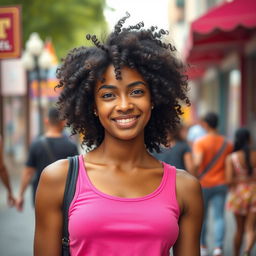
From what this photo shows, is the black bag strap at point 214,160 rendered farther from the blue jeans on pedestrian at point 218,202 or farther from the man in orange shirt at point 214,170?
the blue jeans on pedestrian at point 218,202

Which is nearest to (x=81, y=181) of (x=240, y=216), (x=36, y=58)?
(x=240, y=216)

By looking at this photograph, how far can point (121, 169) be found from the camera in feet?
8.37

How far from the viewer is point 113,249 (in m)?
2.32

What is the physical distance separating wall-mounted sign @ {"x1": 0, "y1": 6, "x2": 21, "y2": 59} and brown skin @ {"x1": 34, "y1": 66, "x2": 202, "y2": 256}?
15.0 ft

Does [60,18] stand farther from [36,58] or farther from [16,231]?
[16,231]

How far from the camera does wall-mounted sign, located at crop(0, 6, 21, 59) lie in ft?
23.3

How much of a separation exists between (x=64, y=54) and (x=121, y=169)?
6.81 ft

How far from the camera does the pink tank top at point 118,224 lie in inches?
90.8

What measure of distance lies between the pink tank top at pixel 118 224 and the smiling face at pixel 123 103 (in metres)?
0.29

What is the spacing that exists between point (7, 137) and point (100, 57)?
17.3m

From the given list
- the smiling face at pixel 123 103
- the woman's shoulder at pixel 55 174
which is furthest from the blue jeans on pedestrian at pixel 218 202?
the woman's shoulder at pixel 55 174

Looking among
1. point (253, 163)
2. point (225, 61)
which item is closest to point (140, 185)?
point (253, 163)

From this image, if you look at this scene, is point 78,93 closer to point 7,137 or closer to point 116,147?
point 116,147

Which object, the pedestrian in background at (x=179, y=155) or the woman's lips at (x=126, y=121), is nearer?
the woman's lips at (x=126, y=121)
